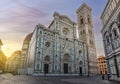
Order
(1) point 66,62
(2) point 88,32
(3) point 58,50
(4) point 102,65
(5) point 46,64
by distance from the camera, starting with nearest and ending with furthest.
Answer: (5) point 46,64 < (3) point 58,50 < (1) point 66,62 < (2) point 88,32 < (4) point 102,65

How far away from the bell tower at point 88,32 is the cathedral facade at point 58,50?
1.67m

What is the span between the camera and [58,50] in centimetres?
3272

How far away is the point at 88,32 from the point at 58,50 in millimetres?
20430

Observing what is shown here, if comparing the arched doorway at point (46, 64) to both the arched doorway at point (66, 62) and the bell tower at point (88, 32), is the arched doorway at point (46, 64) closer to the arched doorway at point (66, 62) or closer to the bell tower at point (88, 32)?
the arched doorway at point (66, 62)

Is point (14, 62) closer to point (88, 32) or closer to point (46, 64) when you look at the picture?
point (46, 64)

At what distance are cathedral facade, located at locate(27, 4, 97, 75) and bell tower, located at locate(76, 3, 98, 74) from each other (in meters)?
1.67

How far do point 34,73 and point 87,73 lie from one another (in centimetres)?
2155

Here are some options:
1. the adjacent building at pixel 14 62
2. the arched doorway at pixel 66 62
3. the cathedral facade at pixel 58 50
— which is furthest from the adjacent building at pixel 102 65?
the adjacent building at pixel 14 62

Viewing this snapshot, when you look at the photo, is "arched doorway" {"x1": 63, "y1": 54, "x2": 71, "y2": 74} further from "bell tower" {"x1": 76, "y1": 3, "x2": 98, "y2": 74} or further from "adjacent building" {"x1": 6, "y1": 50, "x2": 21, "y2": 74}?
"adjacent building" {"x1": 6, "y1": 50, "x2": 21, "y2": 74}

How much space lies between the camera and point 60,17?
126 ft

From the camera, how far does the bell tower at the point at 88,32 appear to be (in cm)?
4172

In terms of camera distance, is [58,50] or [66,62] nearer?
[58,50]

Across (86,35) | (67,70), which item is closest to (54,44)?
(67,70)

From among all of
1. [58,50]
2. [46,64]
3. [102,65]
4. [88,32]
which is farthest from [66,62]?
[102,65]
